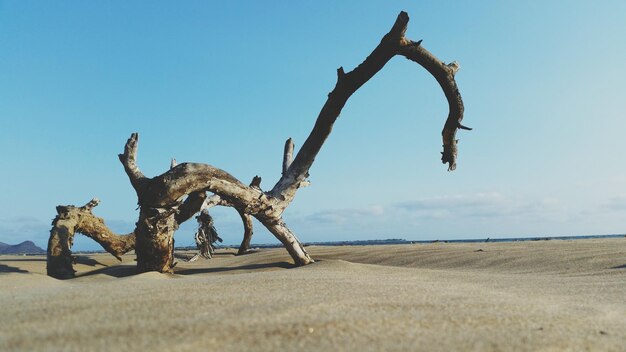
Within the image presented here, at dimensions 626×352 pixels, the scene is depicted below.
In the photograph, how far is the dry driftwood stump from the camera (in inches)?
183

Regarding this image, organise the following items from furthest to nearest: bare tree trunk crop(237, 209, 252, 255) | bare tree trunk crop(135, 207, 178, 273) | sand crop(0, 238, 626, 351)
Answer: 1. bare tree trunk crop(237, 209, 252, 255)
2. bare tree trunk crop(135, 207, 178, 273)
3. sand crop(0, 238, 626, 351)

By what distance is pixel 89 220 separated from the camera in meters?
6.09

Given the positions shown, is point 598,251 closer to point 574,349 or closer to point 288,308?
point 574,349

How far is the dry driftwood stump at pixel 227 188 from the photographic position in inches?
183

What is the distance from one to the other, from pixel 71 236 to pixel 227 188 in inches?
81.8

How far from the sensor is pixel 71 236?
18.1ft

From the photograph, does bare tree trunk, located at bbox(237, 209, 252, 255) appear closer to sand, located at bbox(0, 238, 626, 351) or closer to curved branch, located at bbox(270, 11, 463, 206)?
curved branch, located at bbox(270, 11, 463, 206)

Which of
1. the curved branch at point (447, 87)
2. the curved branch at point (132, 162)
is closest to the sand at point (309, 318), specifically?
the curved branch at point (132, 162)

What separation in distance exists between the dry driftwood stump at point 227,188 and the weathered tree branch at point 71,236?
10 mm

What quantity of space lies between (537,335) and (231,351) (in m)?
1.21

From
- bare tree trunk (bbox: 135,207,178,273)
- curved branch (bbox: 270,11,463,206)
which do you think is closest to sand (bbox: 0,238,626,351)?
bare tree trunk (bbox: 135,207,178,273)

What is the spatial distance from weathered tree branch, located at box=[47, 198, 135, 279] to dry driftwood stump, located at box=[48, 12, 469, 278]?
1 cm

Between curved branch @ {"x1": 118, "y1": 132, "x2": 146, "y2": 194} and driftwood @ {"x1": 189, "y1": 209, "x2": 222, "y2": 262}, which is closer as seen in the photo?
curved branch @ {"x1": 118, "y1": 132, "x2": 146, "y2": 194}

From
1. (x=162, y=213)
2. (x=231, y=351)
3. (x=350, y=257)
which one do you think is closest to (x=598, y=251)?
(x=350, y=257)
